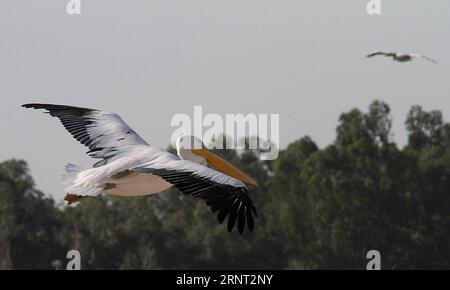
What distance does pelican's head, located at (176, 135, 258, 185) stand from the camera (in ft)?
58.6

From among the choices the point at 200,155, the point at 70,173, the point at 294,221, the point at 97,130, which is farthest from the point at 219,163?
the point at 294,221

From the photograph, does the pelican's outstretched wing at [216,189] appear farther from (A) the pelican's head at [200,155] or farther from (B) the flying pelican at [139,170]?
(A) the pelican's head at [200,155]

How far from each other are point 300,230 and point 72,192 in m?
38.7

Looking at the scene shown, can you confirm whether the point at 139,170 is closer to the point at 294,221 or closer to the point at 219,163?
the point at 219,163

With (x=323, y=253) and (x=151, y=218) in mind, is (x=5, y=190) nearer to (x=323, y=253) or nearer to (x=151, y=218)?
(x=151, y=218)

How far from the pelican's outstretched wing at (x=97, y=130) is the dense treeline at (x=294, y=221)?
1315 inches

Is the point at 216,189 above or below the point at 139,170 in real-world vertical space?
below

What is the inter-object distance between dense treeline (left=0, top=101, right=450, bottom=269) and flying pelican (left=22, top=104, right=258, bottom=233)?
3340 cm

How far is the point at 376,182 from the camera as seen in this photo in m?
53.8

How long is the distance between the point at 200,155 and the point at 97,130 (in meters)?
1.44

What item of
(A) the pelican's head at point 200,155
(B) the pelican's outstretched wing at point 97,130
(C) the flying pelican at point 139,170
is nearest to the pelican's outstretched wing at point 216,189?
(C) the flying pelican at point 139,170

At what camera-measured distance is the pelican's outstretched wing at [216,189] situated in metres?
14.1

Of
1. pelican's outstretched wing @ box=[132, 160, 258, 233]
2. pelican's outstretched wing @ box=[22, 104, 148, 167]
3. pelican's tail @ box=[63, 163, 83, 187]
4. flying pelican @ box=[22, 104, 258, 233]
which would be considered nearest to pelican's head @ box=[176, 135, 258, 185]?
flying pelican @ box=[22, 104, 258, 233]

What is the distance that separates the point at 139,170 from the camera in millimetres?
15445
